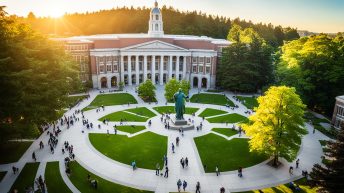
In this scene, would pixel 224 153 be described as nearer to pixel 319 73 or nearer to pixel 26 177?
pixel 26 177

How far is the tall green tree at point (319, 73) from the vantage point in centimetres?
5319

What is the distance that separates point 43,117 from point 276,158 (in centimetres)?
2827

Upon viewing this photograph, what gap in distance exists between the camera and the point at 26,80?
30734 mm

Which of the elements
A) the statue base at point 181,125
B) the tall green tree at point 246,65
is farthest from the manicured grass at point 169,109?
the tall green tree at point 246,65

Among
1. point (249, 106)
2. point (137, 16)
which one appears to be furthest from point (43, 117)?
point (137, 16)

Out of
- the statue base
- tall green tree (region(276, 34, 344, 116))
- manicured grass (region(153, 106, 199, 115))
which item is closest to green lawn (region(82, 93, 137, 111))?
manicured grass (region(153, 106, 199, 115))

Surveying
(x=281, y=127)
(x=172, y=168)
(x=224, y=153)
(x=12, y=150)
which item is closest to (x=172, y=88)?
(x=224, y=153)

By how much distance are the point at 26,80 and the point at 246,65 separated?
165ft

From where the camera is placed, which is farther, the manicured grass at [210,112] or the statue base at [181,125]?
the manicured grass at [210,112]

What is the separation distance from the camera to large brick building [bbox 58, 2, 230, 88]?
230ft

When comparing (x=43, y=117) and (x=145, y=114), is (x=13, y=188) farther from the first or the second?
(x=145, y=114)

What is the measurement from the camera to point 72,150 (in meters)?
35.3

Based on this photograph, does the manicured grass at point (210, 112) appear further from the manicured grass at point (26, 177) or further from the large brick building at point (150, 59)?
the manicured grass at point (26, 177)

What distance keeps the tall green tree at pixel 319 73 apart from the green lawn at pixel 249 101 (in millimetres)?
7416
